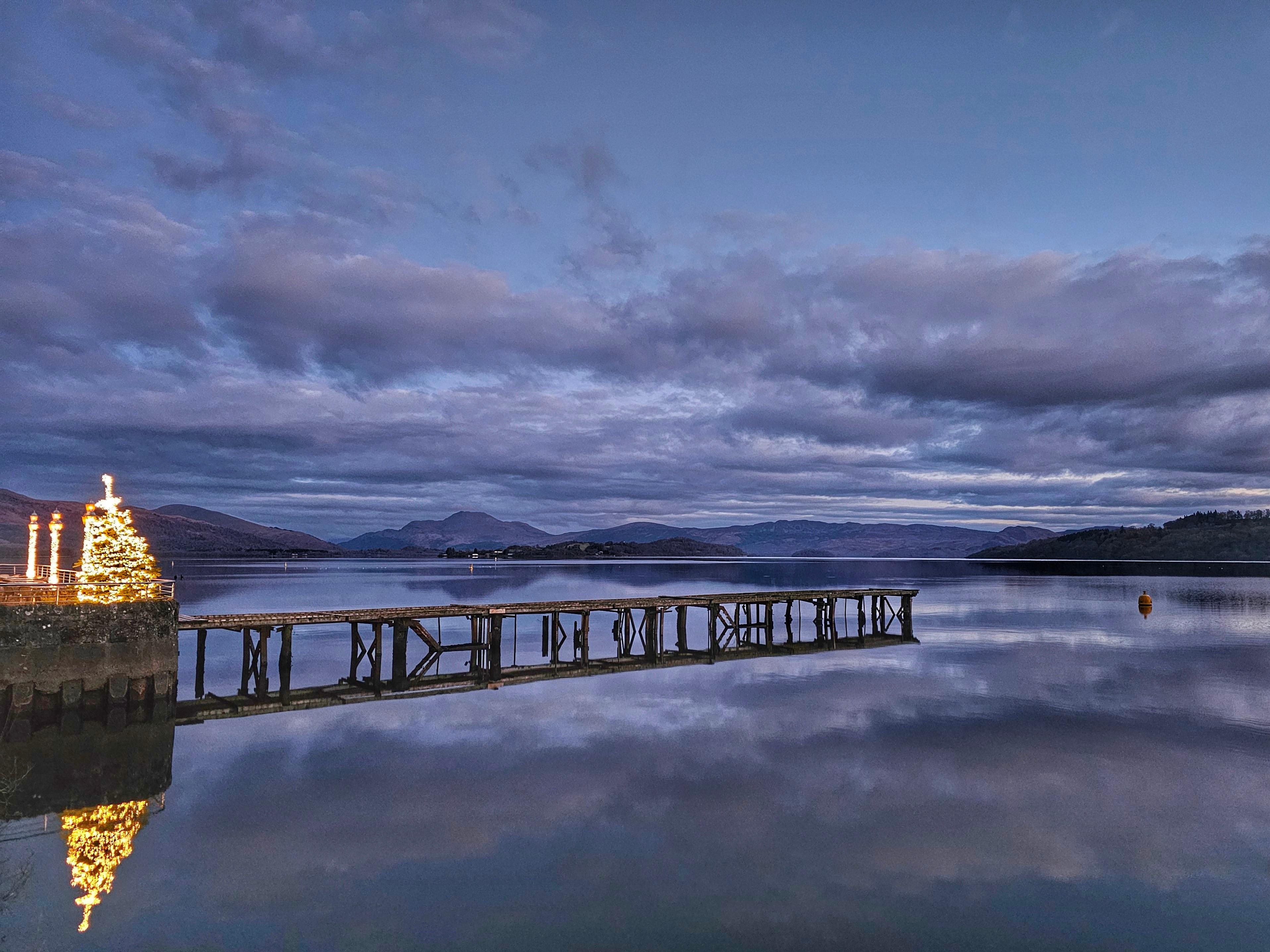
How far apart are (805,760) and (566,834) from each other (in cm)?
862

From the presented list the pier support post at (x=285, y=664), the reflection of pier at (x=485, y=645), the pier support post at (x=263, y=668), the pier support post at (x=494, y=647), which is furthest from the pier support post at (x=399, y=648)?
the pier support post at (x=263, y=668)

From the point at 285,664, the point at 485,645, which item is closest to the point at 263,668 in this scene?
the point at 285,664

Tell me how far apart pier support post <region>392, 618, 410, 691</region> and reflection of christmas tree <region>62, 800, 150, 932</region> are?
1166cm

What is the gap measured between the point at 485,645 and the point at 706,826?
17637mm

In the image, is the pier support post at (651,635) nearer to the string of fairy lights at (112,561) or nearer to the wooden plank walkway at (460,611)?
the wooden plank walkway at (460,611)

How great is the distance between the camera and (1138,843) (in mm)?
16000

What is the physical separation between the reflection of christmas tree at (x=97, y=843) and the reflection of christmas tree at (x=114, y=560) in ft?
25.7

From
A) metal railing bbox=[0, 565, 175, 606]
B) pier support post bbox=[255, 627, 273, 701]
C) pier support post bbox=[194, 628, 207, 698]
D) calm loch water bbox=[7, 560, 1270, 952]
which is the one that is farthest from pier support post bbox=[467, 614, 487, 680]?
metal railing bbox=[0, 565, 175, 606]

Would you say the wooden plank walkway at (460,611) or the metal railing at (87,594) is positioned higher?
the metal railing at (87,594)

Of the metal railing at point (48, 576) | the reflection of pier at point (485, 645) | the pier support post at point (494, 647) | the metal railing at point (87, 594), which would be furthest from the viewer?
the pier support post at point (494, 647)

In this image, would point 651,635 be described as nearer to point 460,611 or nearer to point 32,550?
point 460,611

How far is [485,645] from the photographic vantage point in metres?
32.6

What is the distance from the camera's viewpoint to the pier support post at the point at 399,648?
29641mm

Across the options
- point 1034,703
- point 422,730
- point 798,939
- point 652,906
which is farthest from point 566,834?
point 1034,703
